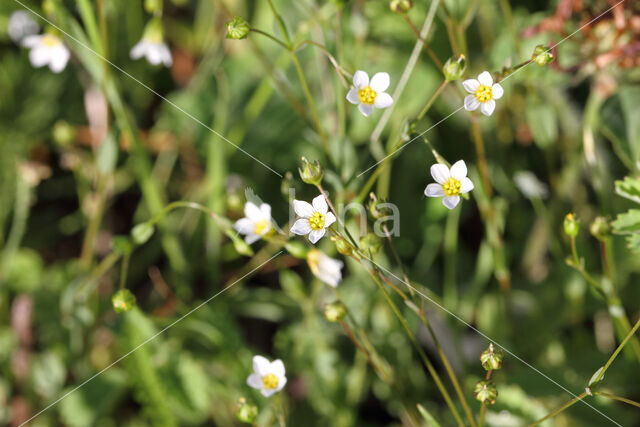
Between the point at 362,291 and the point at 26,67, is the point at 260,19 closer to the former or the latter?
the point at 26,67

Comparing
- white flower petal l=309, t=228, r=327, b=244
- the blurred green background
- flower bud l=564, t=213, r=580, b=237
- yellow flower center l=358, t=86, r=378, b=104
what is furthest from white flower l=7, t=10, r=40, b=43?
flower bud l=564, t=213, r=580, b=237

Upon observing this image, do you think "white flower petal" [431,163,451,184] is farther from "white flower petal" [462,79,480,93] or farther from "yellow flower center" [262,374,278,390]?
"yellow flower center" [262,374,278,390]

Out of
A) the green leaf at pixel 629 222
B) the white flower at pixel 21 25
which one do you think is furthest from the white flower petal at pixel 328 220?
the white flower at pixel 21 25

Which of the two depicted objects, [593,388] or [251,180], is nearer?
[593,388]

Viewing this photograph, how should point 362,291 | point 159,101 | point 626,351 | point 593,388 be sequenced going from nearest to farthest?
point 593,388 → point 626,351 → point 362,291 → point 159,101

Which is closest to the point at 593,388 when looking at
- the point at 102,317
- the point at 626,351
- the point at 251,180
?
the point at 626,351

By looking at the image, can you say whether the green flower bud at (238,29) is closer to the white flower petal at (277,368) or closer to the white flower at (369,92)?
the white flower at (369,92)
